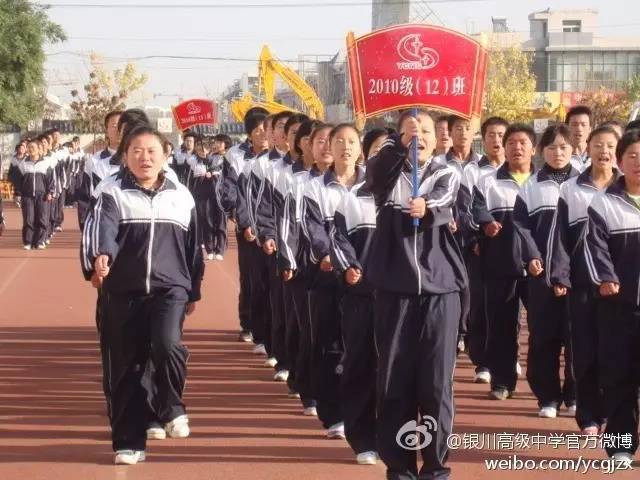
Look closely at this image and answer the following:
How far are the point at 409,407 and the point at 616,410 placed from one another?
1.35m

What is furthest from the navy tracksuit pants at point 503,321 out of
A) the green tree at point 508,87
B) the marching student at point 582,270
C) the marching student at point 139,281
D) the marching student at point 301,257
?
the green tree at point 508,87

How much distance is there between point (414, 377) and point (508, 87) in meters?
50.6

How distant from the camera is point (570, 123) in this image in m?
10.9

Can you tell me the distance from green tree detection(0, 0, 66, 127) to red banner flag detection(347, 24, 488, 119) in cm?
3115

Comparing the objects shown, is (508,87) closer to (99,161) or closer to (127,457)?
(99,161)

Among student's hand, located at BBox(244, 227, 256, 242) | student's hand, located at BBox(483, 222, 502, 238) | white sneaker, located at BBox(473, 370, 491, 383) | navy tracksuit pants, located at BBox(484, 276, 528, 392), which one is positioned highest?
student's hand, located at BBox(483, 222, 502, 238)

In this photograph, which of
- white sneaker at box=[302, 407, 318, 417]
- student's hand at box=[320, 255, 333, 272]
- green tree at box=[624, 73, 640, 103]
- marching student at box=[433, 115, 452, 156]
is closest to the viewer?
student's hand at box=[320, 255, 333, 272]

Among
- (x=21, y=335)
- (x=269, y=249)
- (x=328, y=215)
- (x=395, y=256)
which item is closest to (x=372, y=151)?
(x=328, y=215)

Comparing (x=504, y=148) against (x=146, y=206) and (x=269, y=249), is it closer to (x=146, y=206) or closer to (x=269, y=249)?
(x=269, y=249)

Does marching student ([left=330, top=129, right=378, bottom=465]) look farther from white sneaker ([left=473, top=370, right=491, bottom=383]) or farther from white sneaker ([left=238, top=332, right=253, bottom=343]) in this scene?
white sneaker ([left=238, top=332, right=253, bottom=343])

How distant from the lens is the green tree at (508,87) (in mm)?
55219

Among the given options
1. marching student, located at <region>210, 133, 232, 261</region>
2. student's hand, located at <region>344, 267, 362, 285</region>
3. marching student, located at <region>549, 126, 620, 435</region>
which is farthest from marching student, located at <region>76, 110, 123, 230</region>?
marching student, located at <region>210, 133, 232, 261</region>

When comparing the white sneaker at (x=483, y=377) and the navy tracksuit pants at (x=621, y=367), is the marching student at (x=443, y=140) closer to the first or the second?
the white sneaker at (x=483, y=377)

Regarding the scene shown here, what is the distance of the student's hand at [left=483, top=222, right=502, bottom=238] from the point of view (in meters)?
10.4
